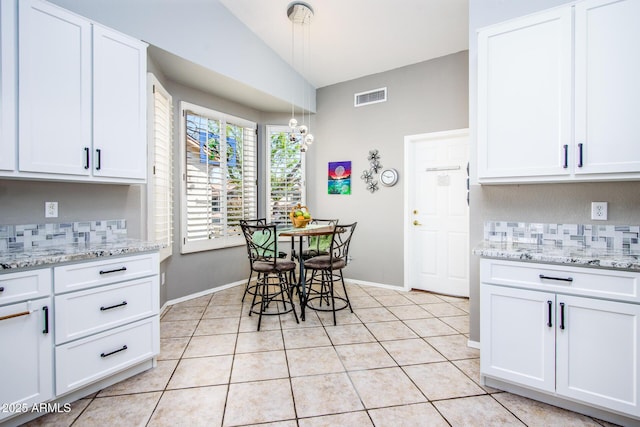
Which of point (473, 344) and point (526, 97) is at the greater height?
point (526, 97)

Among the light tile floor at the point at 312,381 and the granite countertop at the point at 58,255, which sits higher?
the granite countertop at the point at 58,255

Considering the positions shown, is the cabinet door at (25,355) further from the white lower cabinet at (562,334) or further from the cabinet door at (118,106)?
the white lower cabinet at (562,334)

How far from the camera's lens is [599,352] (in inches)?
63.9

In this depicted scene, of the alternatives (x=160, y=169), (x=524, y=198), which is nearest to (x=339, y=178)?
(x=160, y=169)

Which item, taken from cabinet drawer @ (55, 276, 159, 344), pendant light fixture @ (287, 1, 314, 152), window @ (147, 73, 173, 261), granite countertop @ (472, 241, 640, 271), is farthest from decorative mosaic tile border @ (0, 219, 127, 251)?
granite countertop @ (472, 241, 640, 271)

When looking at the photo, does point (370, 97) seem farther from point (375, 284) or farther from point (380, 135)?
point (375, 284)

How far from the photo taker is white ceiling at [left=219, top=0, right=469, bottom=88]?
313cm

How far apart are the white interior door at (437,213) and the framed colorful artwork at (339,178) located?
0.89 metres

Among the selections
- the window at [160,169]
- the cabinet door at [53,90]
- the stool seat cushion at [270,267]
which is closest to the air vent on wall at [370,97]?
the window at [160,169]

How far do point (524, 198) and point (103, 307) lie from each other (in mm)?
3012

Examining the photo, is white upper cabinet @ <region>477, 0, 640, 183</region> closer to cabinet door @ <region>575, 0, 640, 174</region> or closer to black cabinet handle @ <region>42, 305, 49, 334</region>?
cabinet door @ <region>575, 0, 640, 174</region>

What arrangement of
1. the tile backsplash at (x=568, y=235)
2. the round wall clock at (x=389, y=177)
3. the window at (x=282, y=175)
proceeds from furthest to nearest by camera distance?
1. the window at (x=282, y=175)
2. the round wall clock at (x=389, y=177)
3. the tile backsplash at (x=568, y=235)

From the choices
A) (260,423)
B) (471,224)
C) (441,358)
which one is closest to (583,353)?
(441,358)

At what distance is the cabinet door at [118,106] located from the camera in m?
2.07
